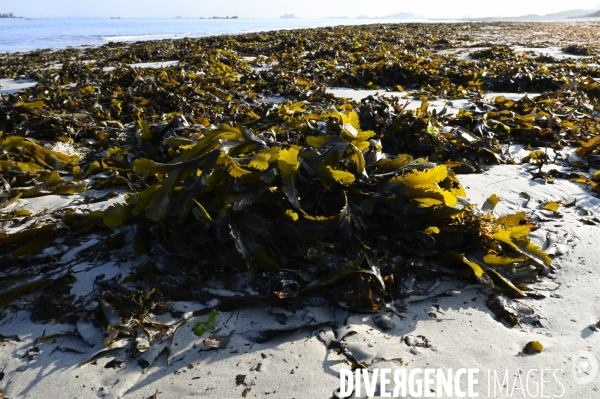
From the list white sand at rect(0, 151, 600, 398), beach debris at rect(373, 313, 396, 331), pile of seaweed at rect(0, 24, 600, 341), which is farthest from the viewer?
pile of seaweed at rect(0, 24, 600, 341)

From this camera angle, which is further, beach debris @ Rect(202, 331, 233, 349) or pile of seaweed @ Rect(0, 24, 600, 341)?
pile of seaweed @ Rect(0, 24, 600, 341)

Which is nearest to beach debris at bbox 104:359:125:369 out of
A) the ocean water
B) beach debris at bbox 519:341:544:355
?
beach debris at bbox 519:341:544:355

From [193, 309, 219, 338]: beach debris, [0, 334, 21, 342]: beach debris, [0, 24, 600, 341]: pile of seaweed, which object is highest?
[0, 24, 600, 341]: pile of seaweed

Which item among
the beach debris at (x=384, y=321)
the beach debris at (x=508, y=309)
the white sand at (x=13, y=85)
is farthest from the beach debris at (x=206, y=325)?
the white sand at (x=13, y=85)

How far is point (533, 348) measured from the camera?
49.9 inches

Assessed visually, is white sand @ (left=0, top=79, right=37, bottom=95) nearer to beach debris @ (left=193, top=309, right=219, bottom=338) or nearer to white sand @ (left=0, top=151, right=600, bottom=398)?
white sand @ (left=0, top=151, right=600, bottom=398)

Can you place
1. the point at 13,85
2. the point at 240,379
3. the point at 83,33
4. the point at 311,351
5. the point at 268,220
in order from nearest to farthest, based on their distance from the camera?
the point at 240,379 → the point at 311,351 → the point at 268,220 → the point at 13,85 → the point at 83,33

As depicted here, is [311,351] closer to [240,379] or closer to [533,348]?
[240,379]

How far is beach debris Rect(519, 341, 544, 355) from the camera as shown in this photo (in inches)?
49.6

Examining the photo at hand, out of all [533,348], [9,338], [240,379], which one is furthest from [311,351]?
[9,338]

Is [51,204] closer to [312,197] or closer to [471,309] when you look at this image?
[312,197]

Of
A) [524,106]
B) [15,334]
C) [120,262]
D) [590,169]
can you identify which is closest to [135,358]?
[15,334]

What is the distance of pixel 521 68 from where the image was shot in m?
5.74

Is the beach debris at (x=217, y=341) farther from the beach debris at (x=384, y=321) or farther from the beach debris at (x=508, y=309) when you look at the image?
the beach debris at (x=508, y=309)
